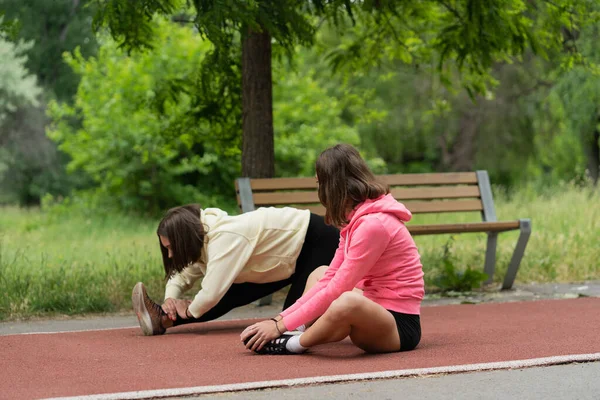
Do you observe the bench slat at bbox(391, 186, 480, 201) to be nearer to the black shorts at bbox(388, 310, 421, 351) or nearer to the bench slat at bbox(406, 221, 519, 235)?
the bench slat at bbox(406, 221, 519, 235)

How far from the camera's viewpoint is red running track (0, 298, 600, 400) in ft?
13.3

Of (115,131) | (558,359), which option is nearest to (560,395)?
(558,359)

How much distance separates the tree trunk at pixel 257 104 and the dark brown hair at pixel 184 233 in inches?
104

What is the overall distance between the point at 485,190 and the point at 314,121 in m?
12.1

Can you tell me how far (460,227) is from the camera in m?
7.36

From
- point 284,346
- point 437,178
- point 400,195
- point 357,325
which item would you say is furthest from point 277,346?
point 437,178

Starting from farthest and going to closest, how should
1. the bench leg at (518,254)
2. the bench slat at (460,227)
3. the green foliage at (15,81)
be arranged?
the green foliage at (15,81)
the bench leg at (518,254)
the bench slat at (460,227)

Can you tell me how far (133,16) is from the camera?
290 inches

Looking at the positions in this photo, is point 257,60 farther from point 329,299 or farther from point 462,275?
point 329,299

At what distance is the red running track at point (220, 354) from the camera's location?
4.07 meters

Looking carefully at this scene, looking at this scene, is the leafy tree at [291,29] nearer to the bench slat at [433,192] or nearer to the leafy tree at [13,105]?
the bench slat at [433,192]

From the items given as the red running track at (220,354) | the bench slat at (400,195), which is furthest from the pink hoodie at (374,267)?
the bench slat at (400,195)

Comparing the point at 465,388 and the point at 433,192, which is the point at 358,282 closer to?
the point at 465,388

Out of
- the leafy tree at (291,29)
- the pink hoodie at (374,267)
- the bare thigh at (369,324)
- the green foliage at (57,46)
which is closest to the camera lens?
the bare thigh at (369,324)
